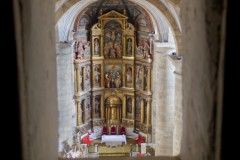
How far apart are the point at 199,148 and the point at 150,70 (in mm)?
17079

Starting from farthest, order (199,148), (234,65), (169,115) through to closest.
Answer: (169,115) → (199,148) → (234,65)

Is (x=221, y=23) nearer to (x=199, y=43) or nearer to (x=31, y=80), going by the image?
(x=199, y=43)

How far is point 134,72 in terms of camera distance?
19734 mm

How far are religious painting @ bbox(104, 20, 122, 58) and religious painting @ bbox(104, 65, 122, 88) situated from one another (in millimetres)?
575

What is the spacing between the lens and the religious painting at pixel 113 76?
788 inches

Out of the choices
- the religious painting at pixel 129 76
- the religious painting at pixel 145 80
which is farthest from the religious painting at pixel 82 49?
the religious painting at pixel 145 80

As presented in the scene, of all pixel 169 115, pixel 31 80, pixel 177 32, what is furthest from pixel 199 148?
pixel 169 115

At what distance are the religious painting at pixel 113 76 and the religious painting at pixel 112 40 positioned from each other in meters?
0.57

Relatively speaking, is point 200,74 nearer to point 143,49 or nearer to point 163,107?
point 163,107

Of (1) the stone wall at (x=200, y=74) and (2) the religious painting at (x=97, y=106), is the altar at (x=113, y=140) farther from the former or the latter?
(1) the stone wall at (x=200, y=74)

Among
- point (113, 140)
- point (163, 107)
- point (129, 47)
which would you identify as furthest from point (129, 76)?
point (163, 107)

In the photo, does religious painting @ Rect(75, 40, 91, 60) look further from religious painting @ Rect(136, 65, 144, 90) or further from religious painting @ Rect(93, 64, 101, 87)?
religious painting @ Rect(136, 65, 144, 90)

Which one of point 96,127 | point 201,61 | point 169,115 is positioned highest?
point 201,61

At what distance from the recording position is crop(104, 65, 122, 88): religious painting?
20.0 m
